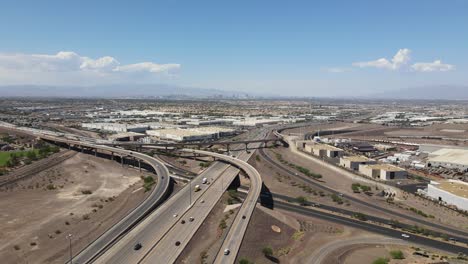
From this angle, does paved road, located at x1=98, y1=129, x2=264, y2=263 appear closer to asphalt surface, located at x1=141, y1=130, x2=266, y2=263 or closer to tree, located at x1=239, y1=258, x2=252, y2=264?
asphalt surface, located at x1=141, y1=130, x2=266, y2=263

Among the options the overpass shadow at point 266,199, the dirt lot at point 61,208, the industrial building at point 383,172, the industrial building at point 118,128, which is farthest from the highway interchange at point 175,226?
the industrial building at point 118,128

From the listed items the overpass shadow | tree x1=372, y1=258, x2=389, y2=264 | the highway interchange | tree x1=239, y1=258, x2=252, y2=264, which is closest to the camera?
tree x1=239, y1=258, x2=252, y2=264

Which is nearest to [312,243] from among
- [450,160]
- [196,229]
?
[196,229]

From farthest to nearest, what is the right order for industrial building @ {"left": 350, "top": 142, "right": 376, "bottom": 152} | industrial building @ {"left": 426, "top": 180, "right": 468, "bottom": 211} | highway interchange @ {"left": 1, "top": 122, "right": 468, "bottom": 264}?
industrial building @ {"left": 350, "top": 142, "right": 376, "bottom": 152} → industrial building @ {"left": 426, "top": 180, "right": 468, "bottom": 211} → highway interchange @ {"left": 1, "top": 122, "right": 468, "bottom": 264}

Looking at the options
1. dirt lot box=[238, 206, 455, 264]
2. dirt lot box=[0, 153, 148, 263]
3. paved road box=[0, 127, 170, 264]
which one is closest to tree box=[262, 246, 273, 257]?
dirt lot box=[238, 206, 455, 264]

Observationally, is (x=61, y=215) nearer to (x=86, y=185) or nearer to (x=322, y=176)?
(x=86, y=185)

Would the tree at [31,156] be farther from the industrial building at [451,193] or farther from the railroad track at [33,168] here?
the industrial building at [451,193]
